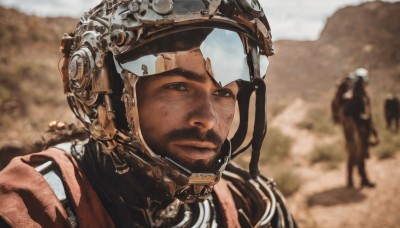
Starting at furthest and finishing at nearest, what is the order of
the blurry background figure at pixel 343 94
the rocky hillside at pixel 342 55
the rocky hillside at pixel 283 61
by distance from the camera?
the rocky hillside at pixel 342 55
the rocky hillside at pixel 283 61
the blurry background figure at pixel 343 94

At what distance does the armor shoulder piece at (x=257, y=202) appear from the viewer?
7.15 feet

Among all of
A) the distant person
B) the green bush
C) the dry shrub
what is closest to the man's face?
the distant person

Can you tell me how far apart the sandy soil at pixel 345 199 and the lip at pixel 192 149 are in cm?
665

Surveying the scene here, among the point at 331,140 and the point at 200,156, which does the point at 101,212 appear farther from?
the point at 331,140

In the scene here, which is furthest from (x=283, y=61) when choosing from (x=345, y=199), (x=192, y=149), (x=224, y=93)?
(x=192, y=149)

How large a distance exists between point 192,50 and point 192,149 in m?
0.42

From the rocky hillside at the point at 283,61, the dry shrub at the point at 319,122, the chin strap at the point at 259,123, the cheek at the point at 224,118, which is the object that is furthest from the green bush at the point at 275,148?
the cheek at the point at 224,118

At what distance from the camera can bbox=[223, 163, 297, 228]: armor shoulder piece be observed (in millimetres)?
2180

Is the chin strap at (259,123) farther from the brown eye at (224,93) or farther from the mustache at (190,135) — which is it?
the mustache at (190,135)

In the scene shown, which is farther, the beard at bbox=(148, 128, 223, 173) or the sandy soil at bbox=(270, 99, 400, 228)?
the sandy soil at bbox=(270, 99, 400, 228)

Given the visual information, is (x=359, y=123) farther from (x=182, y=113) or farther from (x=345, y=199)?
(x=182, y=113)

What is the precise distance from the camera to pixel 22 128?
12016mm

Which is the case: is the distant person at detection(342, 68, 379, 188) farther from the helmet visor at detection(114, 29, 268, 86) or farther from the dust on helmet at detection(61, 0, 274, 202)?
the helmet visor at detection(114, 29, 268, 86)

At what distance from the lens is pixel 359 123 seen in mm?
8453
